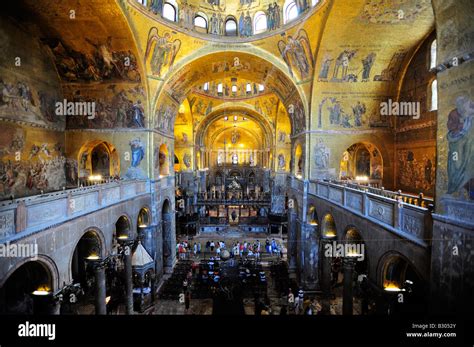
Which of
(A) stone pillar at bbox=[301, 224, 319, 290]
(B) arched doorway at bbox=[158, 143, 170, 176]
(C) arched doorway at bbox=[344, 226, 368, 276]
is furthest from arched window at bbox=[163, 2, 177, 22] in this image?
(A) stone pillar at bbox=[301, 224, 319, 290]

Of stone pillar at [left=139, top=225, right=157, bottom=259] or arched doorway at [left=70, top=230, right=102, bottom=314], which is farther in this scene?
stone pillar at [left=139, top=225, right=157, bottom=259]

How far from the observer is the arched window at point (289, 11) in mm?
15422

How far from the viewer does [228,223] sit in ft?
101

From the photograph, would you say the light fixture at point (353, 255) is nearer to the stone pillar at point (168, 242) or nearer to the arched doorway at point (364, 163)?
the arched doorway at point (364, 163)

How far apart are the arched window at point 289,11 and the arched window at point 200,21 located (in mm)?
4911

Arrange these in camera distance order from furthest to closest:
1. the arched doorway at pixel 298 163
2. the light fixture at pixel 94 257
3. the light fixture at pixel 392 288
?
the arched doorway at pixel 298 163
the light fixture at pixel 94 257
the light fixture at pixel 392 288

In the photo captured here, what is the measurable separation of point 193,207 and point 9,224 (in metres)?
26.2

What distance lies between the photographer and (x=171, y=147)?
20.6 metres

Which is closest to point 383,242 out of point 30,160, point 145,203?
point 145,203

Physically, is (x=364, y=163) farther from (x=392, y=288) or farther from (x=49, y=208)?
Answer: (x=49, y=208)

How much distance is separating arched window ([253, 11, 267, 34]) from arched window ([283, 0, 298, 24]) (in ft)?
4.85

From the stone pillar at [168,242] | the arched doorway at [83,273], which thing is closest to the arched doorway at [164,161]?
the stone pillar at [168,242]

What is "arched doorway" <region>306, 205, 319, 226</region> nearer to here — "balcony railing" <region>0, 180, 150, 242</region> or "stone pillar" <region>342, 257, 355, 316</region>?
"stone pillar" <region>342, 257, 355, 316</region>

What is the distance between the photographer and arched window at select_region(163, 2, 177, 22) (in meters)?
15.3
